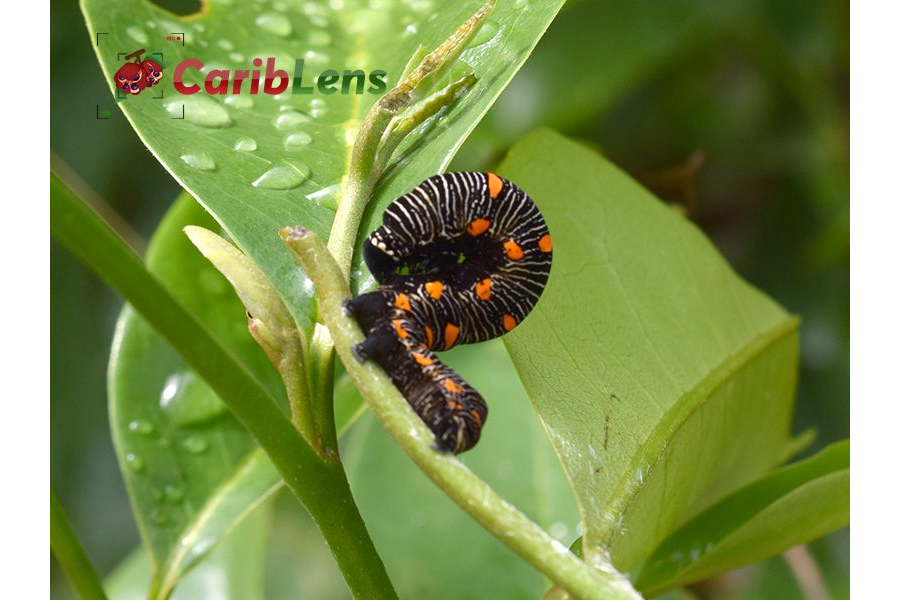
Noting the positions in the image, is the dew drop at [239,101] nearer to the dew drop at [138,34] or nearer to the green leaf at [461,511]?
the dew drop at [138,34]

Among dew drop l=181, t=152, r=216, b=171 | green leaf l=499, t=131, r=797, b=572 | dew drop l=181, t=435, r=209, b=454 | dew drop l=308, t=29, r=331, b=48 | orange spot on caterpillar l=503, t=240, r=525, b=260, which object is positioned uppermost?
dew drop l=308, t=29, r=331, b=48

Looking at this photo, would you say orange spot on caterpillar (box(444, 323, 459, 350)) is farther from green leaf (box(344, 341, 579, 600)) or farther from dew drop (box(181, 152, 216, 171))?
green leaf (box(344, 341, 579, 600))

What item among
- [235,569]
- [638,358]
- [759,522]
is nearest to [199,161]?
[638,358]

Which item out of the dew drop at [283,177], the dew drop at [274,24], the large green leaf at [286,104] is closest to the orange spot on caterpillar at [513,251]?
the large green leaf at [286,104]

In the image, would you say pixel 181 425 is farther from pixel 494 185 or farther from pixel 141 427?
pixel 494 185

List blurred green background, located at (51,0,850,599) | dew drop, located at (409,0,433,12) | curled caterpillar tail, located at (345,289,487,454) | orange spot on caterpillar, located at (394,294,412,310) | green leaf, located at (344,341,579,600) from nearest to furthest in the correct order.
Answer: curled caterpillar tail, located at (345,289,487,454) → orange spot on caterpillar, located at (394,294,412,310) → dew drop, located at (409,0,433,12) → green leaf, located at (344,341,579,600) → blurred green background, located at (51,0,850,599)

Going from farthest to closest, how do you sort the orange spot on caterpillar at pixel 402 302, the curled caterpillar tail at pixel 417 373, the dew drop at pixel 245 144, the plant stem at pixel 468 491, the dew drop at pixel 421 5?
the dew drop at pixel 421 5 < the dew drop at pixel 245 144 < the orange spot on caterpillar at pixel 402 302 < the curled caterpillar tail at pixel 417 373 < the plant stem at pixel 468 491

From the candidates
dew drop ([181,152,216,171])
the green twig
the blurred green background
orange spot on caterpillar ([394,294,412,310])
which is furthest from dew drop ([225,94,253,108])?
the blurred green background
